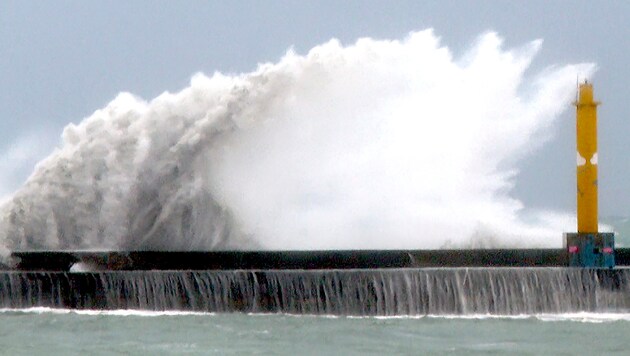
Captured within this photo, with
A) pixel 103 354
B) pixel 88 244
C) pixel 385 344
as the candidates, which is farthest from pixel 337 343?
pixel 88 244

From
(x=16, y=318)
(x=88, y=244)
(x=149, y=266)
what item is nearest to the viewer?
(x=16, y=318)

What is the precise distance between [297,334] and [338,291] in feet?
6.44

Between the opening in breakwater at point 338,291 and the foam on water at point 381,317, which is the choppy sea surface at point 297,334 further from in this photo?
the opening in breakwater at point 338,291

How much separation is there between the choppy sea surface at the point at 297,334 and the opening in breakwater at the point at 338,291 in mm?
194

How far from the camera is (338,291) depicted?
1838 cm

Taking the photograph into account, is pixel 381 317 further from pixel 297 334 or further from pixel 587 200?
pixel 587 200

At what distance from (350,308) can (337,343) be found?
2.61 meters

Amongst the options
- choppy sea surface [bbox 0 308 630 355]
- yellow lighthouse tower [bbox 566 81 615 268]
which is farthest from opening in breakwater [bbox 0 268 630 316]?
yellow lighthouse tower [bbox 566 81 615 268]

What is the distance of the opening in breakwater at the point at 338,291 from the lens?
18.4 metres

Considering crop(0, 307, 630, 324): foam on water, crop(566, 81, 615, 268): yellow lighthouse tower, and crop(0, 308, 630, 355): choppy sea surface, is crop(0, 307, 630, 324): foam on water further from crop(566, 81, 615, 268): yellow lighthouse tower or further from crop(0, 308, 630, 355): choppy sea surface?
crop(566, 81, 615, 268): yellow lighthouse tower

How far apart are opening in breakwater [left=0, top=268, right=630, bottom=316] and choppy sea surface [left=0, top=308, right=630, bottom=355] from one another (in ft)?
0.64

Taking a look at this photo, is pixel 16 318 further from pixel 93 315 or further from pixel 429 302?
pixel 429 302

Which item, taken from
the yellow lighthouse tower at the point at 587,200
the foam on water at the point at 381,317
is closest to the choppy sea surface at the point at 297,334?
the foam on water at the point at 381,317

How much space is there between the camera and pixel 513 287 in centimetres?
1856
